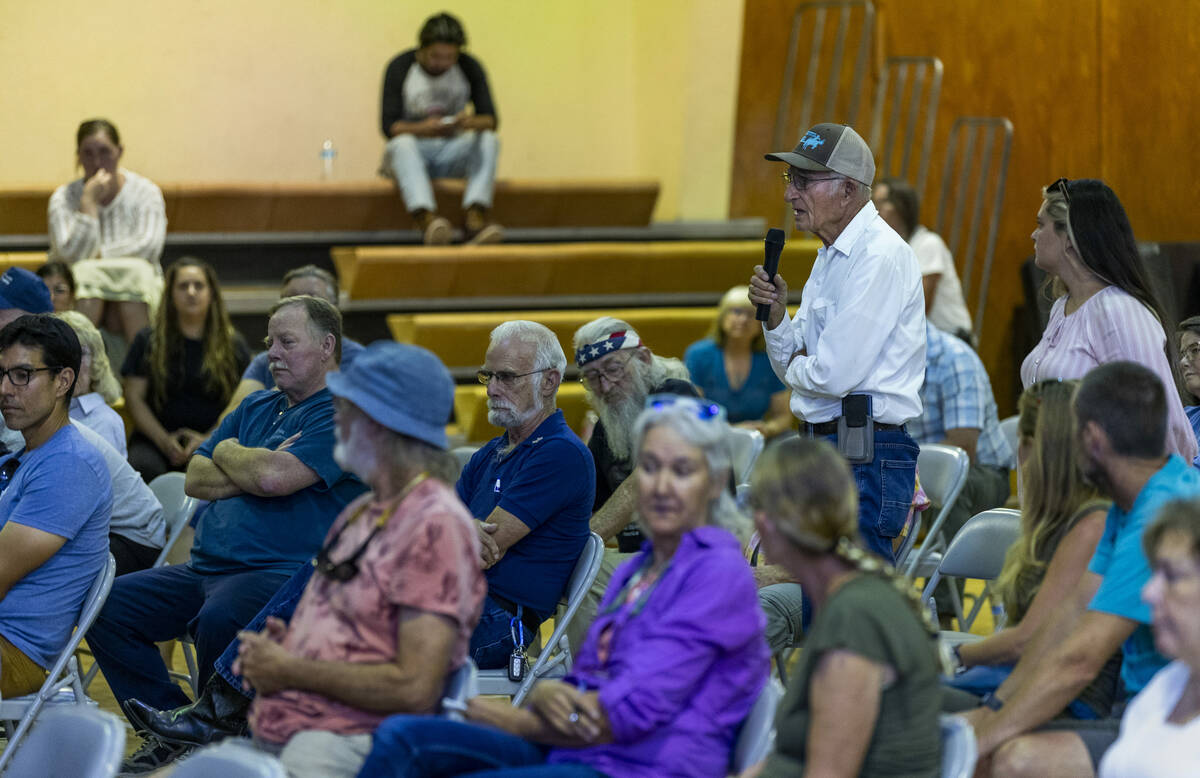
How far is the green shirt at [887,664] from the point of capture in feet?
6.53

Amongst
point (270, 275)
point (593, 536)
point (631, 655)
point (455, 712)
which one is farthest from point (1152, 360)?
point (270, 275)

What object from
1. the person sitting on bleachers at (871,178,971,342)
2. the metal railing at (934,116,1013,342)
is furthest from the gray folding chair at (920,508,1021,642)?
the metal railing at (934,116,1013,342)

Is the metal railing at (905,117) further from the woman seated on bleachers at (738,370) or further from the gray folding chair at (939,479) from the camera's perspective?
the gray folding chair at (939,479)

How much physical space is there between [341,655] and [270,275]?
5509mm

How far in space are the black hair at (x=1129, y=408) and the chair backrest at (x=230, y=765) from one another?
57.0 inches

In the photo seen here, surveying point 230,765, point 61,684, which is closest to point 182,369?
point 61,684

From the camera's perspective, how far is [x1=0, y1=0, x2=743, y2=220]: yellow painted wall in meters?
8.38

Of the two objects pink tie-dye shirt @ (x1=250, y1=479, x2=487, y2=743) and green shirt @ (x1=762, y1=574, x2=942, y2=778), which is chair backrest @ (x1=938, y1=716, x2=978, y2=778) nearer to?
green shirt @ (x1=762, y1=574, x2=942, y2=778)

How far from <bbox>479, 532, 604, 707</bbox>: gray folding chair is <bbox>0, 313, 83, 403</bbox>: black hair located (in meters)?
1.22

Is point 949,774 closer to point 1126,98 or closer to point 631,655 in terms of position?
point 631,655

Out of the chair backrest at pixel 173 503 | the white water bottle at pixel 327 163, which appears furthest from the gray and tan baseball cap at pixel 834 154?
the white water bottle at pixel 327 163

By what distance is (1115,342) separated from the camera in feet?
10.5

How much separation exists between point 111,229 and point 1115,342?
4.89m

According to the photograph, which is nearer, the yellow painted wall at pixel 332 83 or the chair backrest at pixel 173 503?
the chair backrest at pixel 173 503
